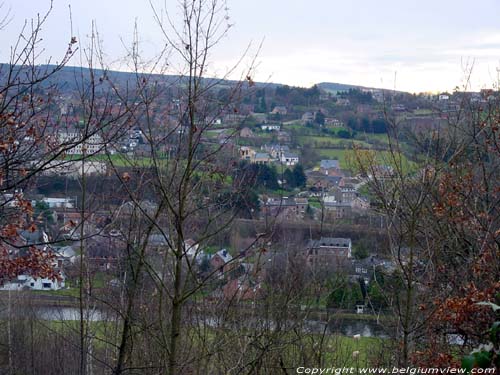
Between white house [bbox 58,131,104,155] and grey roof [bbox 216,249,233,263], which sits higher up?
white house [bbox 58,131,104,155]

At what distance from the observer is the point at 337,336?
8.57 meters

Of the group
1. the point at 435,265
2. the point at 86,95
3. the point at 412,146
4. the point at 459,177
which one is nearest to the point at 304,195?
the point at 412,146

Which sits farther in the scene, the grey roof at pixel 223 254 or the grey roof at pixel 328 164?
the grey roof at pixel 328 164

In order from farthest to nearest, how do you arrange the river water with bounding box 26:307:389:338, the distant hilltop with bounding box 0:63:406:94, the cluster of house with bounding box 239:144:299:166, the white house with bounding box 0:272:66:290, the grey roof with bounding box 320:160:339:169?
the grey roof with bounding box 320:160:339:169 < the river water with bounding box 26:307:389:338 < the white house with bounding box 0:272:66:290 < the cluster of house with bounding box 239:144:299:166 < the distant hilltop with bounding box 0:63:406:94

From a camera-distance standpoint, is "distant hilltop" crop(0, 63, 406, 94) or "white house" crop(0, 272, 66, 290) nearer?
"distant hilltop" crop(0, 63, 406, 94)

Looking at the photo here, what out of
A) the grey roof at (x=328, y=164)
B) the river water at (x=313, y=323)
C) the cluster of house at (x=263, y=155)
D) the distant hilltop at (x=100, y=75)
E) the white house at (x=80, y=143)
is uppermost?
the distant hilltop at (x=100, y=75)

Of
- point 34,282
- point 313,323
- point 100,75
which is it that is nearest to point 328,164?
point 313,323

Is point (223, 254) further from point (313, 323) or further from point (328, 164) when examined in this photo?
point (328, 164)

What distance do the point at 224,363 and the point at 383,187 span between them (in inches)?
87.3

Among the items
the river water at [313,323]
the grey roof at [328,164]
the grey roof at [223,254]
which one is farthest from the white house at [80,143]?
the grey roof at [328,164]

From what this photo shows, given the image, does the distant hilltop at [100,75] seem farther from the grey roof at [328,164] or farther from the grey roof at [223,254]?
the grey roof at [328,164]

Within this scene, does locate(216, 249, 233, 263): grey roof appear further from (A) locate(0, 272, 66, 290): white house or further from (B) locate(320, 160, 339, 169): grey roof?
(B) locate(320, 160, 339, 169): grey roof

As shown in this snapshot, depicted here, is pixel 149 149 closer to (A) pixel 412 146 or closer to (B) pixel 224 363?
(B) pixel 224 363

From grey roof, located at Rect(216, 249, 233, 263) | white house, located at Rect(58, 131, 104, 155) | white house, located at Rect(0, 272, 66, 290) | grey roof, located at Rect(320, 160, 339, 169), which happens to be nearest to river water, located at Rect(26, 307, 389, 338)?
white house, located at Rect(0, 272, 66, 290)
